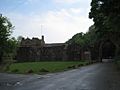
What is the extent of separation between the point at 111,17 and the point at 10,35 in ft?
79.7

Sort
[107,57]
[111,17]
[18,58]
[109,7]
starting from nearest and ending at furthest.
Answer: [109,7], [111,17], [18,58], [107,57]

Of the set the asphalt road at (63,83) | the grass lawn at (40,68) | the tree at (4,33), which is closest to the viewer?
the asphalt road at (63,83)

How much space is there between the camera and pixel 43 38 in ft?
506

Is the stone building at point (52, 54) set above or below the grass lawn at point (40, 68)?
above

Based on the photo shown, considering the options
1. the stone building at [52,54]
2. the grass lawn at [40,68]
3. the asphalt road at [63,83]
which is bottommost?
the asphalt road at [63,83]

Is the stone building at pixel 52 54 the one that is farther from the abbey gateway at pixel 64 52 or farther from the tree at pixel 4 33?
the tree at pixel 4 33

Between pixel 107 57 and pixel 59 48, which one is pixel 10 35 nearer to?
pixel 59 48

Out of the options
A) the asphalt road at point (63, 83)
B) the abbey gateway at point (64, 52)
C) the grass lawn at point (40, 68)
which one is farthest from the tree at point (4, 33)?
the abbey gateway at point (64, 52)

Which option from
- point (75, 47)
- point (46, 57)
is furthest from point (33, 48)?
point (75, 47)

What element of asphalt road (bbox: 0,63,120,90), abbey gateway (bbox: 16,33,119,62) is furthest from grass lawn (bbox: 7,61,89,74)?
abbey gateway (bbox: 16,33,119,62)

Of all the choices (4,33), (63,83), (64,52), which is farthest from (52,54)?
(63,83)

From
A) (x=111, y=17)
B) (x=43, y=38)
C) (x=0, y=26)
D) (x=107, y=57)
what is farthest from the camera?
(x=43, y=38)

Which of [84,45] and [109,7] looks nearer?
[109,7]

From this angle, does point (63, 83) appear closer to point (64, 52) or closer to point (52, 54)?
point (64, 52)
